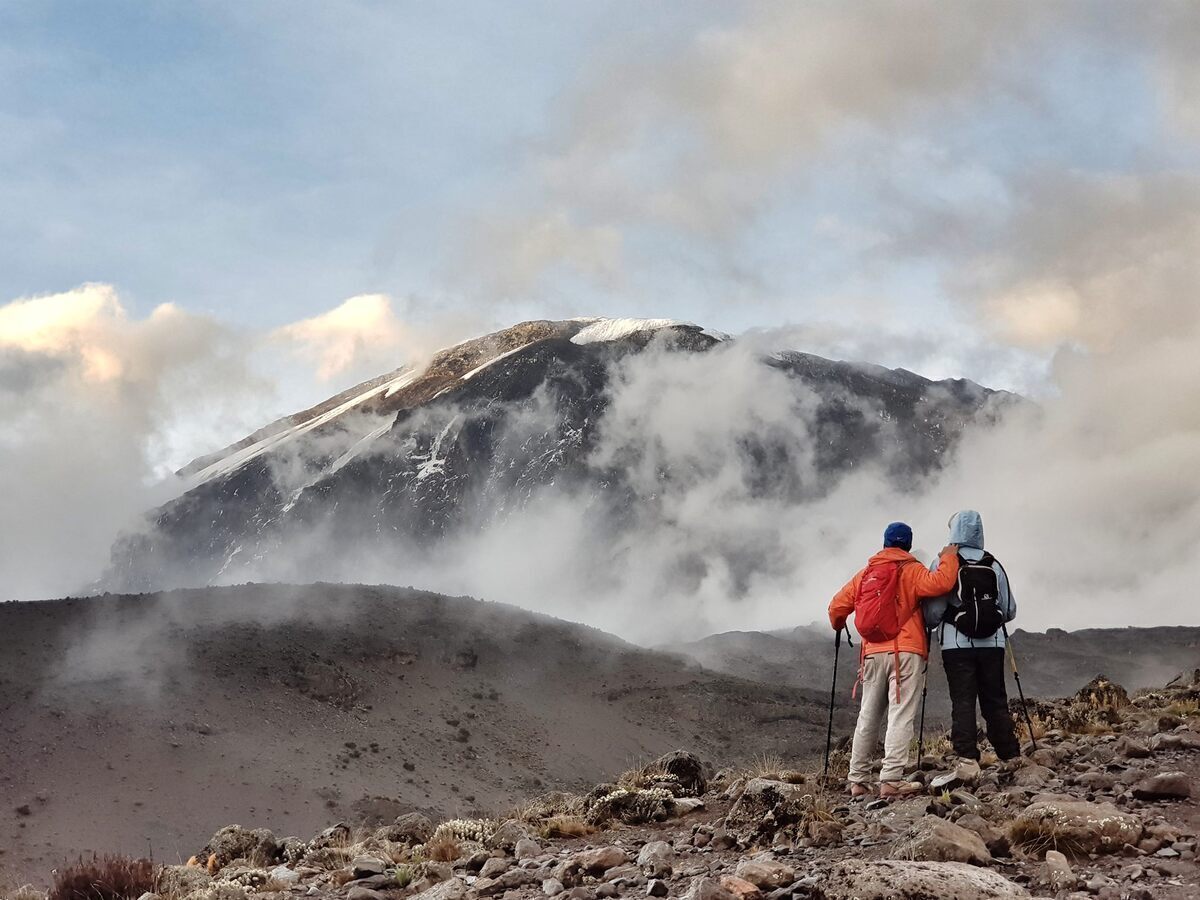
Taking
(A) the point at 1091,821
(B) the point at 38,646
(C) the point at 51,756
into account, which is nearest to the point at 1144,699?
(A) the point at 1091,821

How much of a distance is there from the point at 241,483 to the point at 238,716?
464 ft

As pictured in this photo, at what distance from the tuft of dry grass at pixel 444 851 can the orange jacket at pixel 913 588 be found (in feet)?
12.4

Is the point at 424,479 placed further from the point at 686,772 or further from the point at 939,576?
the point at 939,576

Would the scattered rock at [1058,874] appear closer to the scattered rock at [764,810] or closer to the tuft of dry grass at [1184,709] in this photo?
the scattered rock at [764,810]

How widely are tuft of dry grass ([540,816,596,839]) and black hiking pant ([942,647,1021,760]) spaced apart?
329 cm

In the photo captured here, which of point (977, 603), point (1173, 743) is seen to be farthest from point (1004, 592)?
point (1173, 743)

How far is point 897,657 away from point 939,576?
2.45 feet

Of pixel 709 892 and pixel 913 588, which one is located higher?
pixel 913 588

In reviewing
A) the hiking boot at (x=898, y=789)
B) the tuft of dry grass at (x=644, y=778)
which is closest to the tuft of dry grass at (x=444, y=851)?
the tuft of dry grass at (x=644, y=778)

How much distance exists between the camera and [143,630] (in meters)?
56.7

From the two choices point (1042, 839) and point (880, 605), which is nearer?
point (1042, 839)

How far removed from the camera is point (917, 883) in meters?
5.21

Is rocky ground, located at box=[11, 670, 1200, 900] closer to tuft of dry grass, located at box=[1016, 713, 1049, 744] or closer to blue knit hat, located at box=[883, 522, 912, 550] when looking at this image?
tuft of dry grass, located at box=[1016, 713, 1049, 744]

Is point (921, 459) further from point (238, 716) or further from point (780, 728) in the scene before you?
point (238, 716)
